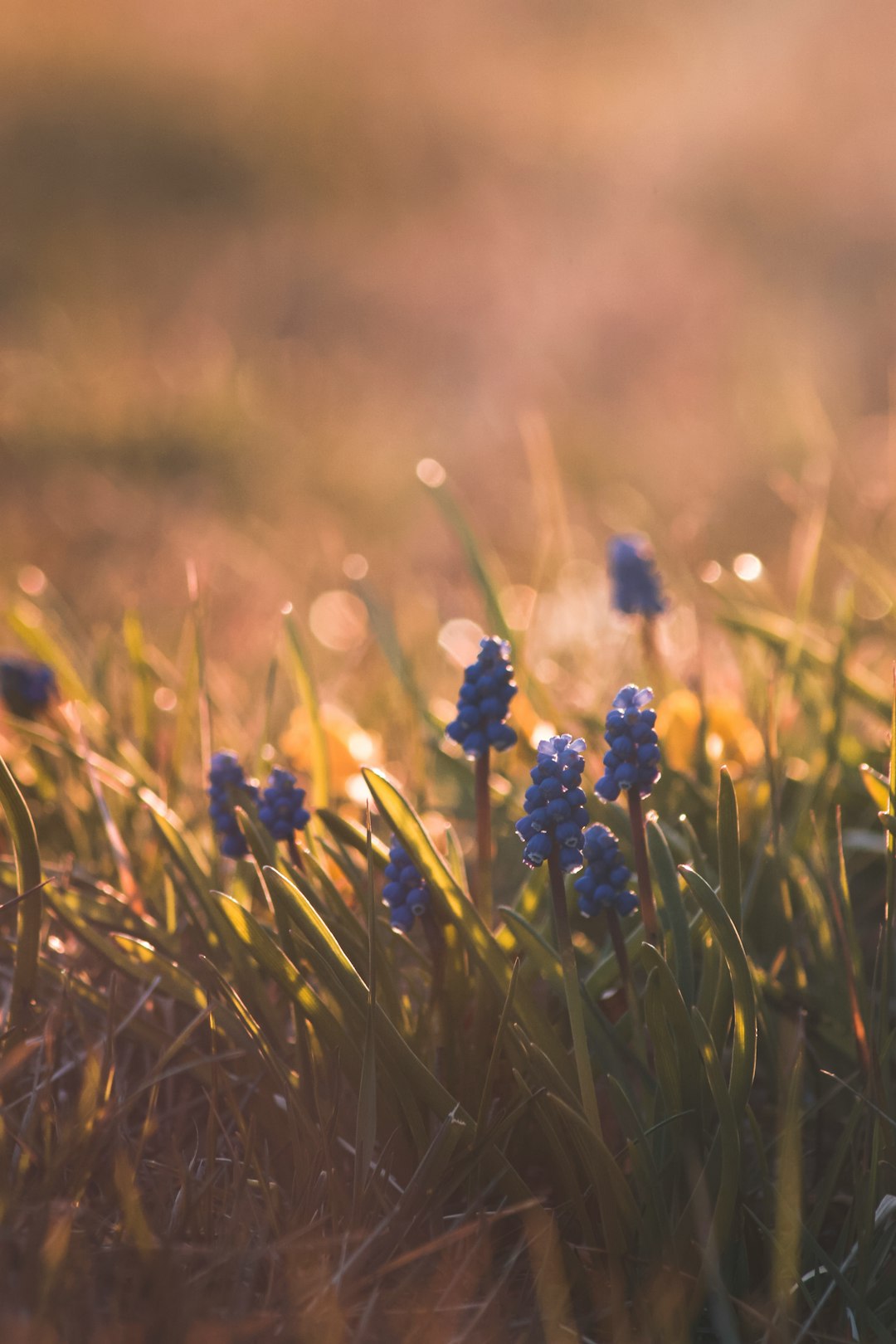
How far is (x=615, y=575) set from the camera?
2041 mm

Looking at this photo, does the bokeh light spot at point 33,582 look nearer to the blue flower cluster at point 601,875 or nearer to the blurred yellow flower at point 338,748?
the blurred yellow flower at point 338,748

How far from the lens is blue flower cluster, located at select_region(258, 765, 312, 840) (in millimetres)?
1361

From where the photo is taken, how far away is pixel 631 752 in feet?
3.81

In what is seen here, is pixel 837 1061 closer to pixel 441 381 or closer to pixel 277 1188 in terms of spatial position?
pixel 277 1188

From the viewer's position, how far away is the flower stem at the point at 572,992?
113 centimetres

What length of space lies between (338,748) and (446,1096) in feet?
3.23

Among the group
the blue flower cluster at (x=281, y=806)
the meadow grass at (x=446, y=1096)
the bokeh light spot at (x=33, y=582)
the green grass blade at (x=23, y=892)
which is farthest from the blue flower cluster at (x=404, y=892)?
the bokeh light spot at (x=33, y=582)

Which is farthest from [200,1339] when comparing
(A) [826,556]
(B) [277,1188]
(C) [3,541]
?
(C) [3,541]

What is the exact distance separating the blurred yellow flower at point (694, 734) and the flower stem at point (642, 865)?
0.73 meters

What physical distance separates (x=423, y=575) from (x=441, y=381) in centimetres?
336

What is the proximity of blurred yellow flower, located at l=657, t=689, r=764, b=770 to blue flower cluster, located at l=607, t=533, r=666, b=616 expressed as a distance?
6.5 inches

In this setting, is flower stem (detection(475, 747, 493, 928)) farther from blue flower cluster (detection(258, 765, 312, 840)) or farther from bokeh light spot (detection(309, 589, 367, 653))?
bokeh light spot (detection(309, 589, 367, 653))

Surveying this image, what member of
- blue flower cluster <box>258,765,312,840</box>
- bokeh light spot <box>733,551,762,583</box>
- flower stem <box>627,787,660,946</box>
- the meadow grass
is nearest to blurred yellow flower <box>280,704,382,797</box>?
the meadow grass

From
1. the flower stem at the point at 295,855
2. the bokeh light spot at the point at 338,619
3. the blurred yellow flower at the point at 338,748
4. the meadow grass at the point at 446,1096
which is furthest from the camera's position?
the bokeh light spot at the point at 338,619
